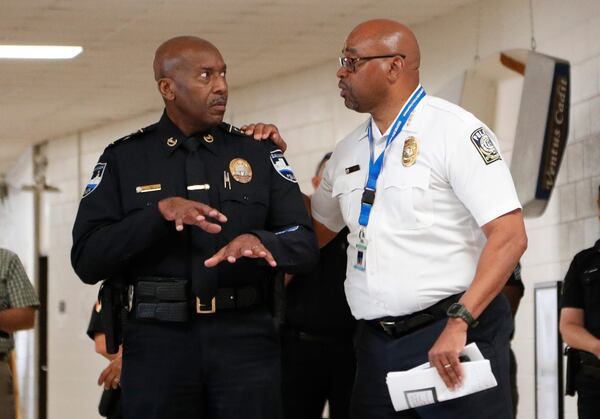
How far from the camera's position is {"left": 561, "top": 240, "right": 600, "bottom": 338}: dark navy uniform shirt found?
17.0 ft

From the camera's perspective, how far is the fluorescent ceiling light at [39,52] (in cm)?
827

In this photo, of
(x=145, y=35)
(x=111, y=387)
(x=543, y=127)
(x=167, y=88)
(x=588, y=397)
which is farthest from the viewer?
(x=145, y=35)

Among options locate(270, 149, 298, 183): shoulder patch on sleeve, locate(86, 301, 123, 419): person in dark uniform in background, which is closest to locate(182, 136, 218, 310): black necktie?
locate(270, 149, 298, 183): shoulder patch on sleeve

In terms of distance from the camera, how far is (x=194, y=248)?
3.19 metres

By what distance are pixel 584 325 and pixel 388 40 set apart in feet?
7.69

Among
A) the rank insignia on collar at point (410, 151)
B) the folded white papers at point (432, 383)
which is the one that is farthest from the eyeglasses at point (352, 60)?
the folded white papers at point (432, 383)

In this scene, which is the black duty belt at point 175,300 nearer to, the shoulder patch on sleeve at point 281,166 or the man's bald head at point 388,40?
the shoulder patch on sleeve at point 281,166

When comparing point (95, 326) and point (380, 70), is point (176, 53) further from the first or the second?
point (95, 326)

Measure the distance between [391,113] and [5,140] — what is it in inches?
377

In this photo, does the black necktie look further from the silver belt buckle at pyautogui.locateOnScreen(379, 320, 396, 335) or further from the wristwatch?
the wristwatch

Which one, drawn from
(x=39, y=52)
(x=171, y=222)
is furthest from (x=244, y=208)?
(x=39, y=52)

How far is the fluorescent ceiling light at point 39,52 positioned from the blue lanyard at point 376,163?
537 centimetres

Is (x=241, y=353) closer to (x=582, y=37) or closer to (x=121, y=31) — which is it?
(x=582, y=37)

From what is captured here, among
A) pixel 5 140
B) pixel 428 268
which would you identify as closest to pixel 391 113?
pixel 428 268
